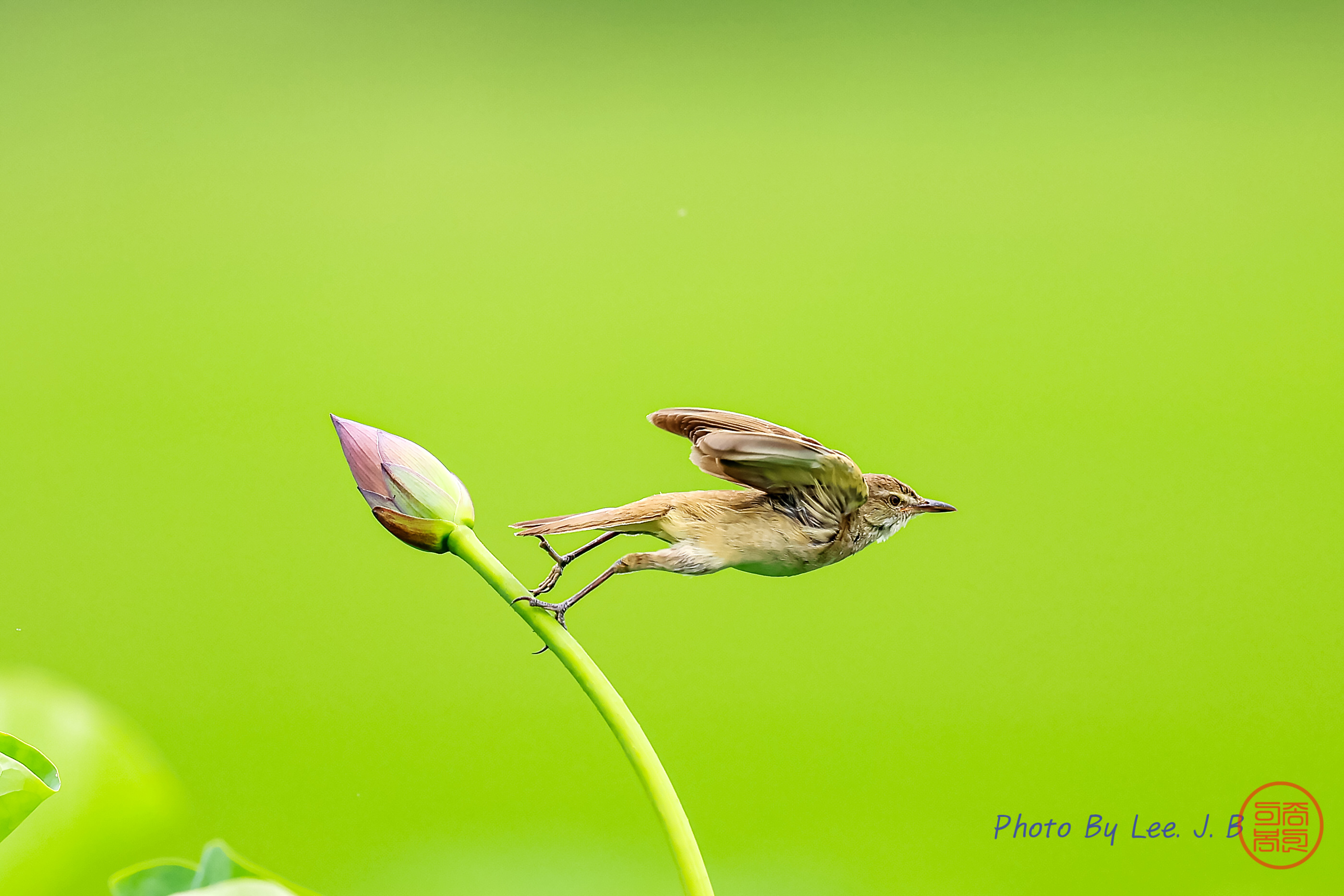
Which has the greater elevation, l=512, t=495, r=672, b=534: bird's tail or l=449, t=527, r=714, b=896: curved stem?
l=512, t=495, r=672, b=534: bird's tail

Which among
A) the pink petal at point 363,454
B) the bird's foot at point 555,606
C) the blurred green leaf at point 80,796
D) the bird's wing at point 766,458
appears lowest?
the blurred green leaf at point 80,796

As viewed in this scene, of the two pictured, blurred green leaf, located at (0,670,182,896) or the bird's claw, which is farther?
blurred green leaf, located at (0,670,182,896)

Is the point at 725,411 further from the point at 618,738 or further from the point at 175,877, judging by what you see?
the point at 175,877

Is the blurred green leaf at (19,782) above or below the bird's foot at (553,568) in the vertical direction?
below

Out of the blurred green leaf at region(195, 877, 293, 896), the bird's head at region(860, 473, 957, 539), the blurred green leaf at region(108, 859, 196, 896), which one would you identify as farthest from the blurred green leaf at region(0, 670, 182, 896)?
the bird's head at region(860, 473, 957, 539)

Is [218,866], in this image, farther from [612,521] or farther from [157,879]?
[612,521]

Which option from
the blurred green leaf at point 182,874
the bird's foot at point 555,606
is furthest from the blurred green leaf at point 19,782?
the bird's foot at point 555,606

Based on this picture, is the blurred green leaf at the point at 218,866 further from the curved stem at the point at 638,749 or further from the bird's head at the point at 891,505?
the bird's head at the point at 891,505

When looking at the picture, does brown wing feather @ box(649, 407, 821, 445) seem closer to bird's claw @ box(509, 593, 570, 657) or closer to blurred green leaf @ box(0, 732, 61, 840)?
bird's claw @ box(509, 593, 570, 657)
